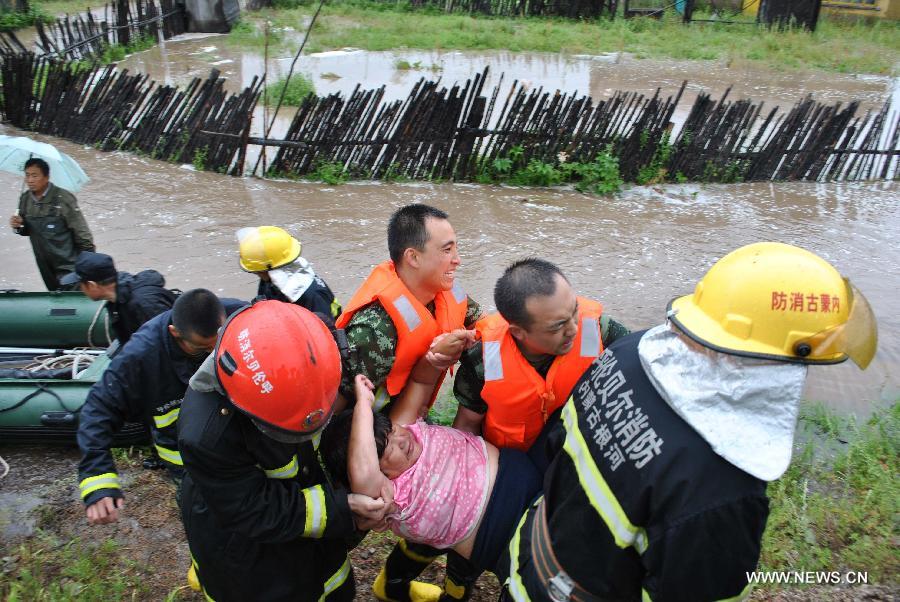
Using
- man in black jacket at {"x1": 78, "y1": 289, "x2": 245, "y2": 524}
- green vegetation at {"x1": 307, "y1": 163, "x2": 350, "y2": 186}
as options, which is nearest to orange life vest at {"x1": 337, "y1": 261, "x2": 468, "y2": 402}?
man in black jacket at {"x1": 78, "y1": 289, "x2": 245, "y2": 524}

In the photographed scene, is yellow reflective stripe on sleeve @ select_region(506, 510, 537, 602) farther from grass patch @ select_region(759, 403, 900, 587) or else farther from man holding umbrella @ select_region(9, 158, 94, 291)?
man holding umbrella @ select_region(9, 158, 94, 291)

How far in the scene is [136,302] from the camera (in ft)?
12.1

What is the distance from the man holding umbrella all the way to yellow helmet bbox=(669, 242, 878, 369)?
491 cm

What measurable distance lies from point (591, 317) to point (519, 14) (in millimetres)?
17975

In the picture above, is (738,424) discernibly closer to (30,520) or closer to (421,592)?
(421,592)

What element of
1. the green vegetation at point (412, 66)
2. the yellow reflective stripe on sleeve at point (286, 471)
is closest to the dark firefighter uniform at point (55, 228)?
the yellow reflective stripe on sleeve at point (286, 471)

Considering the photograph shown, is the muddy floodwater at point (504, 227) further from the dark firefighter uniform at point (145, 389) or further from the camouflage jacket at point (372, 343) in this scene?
the camouflage jacket at point (372, 343)

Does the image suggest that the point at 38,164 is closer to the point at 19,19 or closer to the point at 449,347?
the point at 449,347

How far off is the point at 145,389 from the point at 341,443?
1243 millimetres

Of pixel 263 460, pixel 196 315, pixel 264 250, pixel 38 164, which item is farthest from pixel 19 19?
pixel 263 460

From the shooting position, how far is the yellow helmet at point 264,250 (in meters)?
3.66

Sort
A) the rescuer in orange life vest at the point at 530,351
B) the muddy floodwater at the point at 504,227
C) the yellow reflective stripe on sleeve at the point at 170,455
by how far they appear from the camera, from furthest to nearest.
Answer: the muddy floodwater at the point at 504,227 < the yellow reflective stripe on sleeve at the point at 170,455 < the rescuer in orange life vest at the point at 530,351

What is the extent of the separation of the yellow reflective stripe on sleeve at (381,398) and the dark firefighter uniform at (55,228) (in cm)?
344

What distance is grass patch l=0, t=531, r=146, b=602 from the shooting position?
9.19ft
